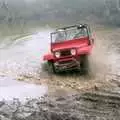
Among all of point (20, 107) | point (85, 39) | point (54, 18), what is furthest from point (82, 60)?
point (54, 18)

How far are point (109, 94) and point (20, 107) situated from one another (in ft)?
8.15

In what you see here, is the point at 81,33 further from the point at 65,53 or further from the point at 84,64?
the point at 84,64

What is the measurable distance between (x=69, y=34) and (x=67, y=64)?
Result: 194 centimetres

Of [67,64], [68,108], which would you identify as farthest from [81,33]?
[68,108]

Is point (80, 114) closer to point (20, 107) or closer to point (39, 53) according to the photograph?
point (20, 107)

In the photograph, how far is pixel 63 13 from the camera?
167ft

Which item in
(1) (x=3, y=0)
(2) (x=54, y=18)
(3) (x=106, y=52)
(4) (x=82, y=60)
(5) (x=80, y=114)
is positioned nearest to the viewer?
(5) (x=80, y=114)

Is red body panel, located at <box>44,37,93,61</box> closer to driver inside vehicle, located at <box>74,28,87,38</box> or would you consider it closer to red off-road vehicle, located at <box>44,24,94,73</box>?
red off-road vehicle, located at <box>44,24,94,73</box>

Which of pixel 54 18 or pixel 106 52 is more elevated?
pixel 54 18

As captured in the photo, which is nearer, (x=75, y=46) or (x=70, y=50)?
(x=70, y=50)

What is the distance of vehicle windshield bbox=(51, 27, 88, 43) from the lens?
48.3 ft

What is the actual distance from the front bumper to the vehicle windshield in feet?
4.72

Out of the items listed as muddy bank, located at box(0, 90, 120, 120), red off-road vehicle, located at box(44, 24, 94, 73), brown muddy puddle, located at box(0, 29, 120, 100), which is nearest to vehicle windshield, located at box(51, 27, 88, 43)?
red off-road vehicle, located at box(44, 24, 94, 73)

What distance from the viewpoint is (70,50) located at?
13.5 meters
